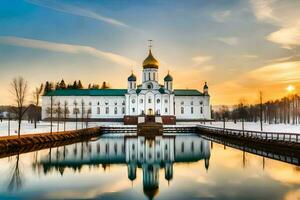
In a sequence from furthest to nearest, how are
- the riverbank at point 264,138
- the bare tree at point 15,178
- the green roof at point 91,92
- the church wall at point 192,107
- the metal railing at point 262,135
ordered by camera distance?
the green roof at point 91,92
the church wall at point 192,107
the metal railing at point 262,135
the riverbank at point 264,138
the bare tree at point 15,178

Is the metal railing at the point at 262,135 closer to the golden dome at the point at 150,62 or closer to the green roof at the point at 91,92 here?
the golden dome at the point at 150,62

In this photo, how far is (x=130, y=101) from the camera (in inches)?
3474

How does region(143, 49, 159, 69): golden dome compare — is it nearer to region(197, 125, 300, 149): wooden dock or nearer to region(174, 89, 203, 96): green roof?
region(174, 89, 203, 96): green roof

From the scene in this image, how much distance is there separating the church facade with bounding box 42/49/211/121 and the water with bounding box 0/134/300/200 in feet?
189

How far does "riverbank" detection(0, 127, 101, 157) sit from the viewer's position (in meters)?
32.1

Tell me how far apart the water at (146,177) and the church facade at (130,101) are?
189 ft

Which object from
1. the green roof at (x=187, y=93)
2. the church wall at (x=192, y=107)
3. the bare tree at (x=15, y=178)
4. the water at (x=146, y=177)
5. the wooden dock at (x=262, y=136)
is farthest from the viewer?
the green roof at (x=187, y=93)

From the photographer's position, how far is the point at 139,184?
18.8 m

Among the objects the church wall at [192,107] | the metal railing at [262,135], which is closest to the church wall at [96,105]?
the church wall at [192,107]

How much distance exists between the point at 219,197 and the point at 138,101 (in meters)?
72.6

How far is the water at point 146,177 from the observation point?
16.4 meters

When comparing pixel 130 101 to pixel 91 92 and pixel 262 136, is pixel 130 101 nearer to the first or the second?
pixel 91 92

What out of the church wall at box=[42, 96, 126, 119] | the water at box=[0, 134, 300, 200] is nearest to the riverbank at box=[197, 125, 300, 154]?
the water at box=[0, 134, 300, 200]

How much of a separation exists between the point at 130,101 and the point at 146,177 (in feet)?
221
